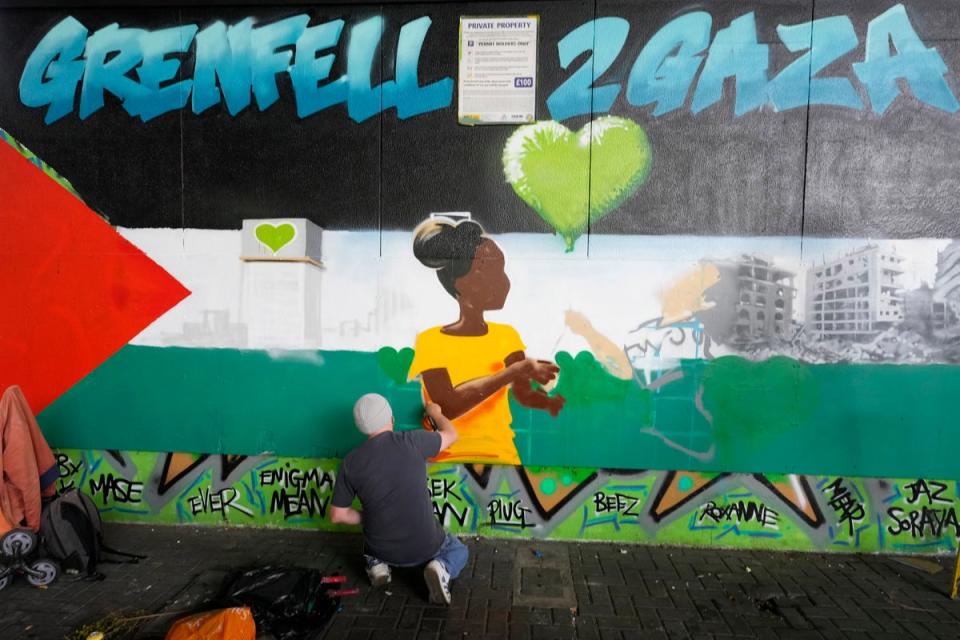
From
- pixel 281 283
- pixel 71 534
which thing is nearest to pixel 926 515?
pixel 281 283

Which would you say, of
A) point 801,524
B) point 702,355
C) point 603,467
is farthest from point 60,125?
point 801,524

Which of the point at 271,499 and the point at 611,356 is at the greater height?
Answer: the point at 611,356

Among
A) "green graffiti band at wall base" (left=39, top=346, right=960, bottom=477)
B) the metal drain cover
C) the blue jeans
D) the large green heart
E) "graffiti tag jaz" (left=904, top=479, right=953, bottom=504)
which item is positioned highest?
the large green heart

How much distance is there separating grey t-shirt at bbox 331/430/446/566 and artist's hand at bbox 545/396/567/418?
1.24 m

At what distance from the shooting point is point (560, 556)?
433 centimetres

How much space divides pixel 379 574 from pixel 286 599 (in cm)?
70

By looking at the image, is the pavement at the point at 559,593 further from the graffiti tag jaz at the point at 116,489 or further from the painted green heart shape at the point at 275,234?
the painted green heart shape at the point at 275,234

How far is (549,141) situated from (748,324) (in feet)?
7.85

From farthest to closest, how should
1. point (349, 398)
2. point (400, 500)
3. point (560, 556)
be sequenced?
point (349, 398)
point (560, 556)
point (400, 500)

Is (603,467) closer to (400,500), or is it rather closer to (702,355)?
(702,355)

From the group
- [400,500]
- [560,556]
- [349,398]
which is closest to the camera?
[400,500]

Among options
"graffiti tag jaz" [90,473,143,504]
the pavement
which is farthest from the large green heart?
"graffiti tag jaz" [90,473,143,504]

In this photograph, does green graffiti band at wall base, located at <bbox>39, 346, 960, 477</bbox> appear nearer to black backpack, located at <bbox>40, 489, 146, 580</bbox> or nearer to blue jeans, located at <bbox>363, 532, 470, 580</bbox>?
black backpack, located at <bbox>40, 489, 146, 580</bbox>

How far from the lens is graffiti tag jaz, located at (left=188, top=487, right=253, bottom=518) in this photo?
4797 millimetres
